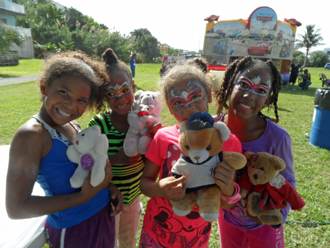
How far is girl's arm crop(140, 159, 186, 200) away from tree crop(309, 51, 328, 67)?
209 ft

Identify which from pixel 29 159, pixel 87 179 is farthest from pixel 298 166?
pixel 29 159

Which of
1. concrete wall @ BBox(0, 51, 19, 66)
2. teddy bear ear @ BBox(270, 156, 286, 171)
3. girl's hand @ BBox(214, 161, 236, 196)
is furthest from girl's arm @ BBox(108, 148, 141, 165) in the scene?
concrete wall @ BBox(0, 51, 19, 66)

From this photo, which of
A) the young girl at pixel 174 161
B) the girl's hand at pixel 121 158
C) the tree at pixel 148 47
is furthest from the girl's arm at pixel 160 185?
the tree at pixel 148 47

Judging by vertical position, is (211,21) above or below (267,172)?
above

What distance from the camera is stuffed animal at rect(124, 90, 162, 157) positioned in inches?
67.7

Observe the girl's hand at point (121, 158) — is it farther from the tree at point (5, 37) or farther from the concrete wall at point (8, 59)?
the concrete wall at point (8, 59)

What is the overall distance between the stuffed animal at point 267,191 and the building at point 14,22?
1142 inches

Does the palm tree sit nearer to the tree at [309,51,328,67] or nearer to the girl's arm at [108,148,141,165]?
the tree at [309,51,328,67]

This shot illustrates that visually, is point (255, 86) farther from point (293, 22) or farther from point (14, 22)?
point (14, 22)

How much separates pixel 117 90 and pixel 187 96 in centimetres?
70

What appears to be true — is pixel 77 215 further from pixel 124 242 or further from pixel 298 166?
pixel 298 166

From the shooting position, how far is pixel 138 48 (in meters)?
39.2

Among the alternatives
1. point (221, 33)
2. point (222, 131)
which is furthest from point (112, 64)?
point (221, 33)

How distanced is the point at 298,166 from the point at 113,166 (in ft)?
13.6
